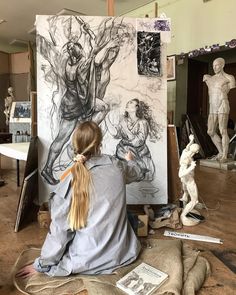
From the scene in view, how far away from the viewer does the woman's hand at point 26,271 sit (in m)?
1.68

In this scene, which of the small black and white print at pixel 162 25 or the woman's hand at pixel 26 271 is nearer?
the woman's hand at pixel 26 271

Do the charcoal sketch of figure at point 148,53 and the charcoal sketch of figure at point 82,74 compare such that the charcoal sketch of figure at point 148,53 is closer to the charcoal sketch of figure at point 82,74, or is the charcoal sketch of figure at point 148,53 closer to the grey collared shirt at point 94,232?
the charcoal sketch of figure at point 82,74

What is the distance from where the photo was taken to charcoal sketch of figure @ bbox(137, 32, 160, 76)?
97.0 inches

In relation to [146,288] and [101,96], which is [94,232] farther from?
[101,96]

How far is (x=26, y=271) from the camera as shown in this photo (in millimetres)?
1724

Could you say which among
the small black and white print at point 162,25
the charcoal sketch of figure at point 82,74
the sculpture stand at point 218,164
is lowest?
the sculpture stand at point 218,164

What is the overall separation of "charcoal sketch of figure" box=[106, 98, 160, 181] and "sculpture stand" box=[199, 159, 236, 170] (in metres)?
2.44

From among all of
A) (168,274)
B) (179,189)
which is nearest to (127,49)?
(179,189)

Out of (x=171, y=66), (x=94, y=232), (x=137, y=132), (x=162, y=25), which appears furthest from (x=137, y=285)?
(x=171, y=66)

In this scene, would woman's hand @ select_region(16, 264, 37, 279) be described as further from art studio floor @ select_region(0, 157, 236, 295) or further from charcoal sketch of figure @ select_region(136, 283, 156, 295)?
charcoal sketch of figure @ select_region(136, 283, 156, 295)

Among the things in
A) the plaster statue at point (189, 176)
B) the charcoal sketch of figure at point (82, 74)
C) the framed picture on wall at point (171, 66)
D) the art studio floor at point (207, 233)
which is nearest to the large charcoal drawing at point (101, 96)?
the charcoal sketch of figure at point (82, 74)

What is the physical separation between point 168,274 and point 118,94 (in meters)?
1.45

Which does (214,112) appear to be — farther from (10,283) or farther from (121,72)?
(10,283)

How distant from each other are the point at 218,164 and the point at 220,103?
0.96 metres
